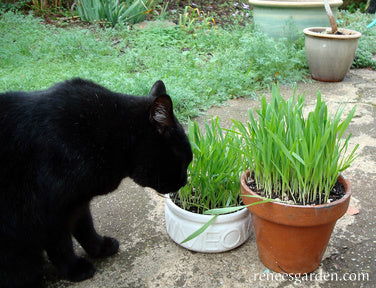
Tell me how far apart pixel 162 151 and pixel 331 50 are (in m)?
3.26

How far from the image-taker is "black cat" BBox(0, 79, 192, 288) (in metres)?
1.46

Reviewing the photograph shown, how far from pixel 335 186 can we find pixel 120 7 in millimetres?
5214

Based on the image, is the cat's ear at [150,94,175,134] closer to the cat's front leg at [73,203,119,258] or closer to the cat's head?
the cat's head

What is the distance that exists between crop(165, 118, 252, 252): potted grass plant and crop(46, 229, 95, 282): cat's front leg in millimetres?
459

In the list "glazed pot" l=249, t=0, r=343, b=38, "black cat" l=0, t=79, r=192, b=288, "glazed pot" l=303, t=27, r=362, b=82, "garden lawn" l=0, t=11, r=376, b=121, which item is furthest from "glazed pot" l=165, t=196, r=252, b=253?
"glazed pot" l=249, t=0, r=343, b=38

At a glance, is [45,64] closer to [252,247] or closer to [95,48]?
[95,48]

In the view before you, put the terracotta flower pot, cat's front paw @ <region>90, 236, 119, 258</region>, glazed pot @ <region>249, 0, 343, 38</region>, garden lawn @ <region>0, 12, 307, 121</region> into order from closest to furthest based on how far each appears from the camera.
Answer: the terracotta flower pot < cat's front paw @ <region>90, 236, 119, 258</region> < garden lawn @ <region>0, 12, 307, 121</region> < glazed pot @ <region>249, 0, 343, 38</region>

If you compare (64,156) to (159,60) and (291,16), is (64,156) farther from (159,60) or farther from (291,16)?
(291,16)

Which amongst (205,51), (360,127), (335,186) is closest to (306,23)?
(205,51)

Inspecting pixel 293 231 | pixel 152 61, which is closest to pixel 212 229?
pixel 293 231

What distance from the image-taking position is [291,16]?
4961 mm

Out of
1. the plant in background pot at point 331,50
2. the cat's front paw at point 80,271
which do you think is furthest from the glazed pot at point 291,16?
the cat's front paw at point 80,271

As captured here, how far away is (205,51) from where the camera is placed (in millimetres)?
5031

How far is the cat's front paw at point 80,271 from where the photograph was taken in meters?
1.79
